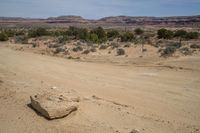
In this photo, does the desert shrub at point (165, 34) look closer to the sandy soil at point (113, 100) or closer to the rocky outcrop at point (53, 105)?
the sandy soil at point (113, 100)

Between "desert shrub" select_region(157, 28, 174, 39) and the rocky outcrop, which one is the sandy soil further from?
"desert shrub" select_region(157, 28, 174, 39)

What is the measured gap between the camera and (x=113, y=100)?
10.1m

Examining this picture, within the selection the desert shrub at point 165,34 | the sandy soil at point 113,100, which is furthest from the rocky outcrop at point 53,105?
the desert shrub at point 165,34

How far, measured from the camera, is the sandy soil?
299 inches

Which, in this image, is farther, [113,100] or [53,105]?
[113,100]

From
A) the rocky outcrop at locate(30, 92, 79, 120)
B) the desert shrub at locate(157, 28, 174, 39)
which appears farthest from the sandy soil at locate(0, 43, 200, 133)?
the desert shrub at locate(157, 28, 174, 39)

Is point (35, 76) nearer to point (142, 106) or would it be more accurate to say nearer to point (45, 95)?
point (45, 95)

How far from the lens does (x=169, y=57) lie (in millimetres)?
21406

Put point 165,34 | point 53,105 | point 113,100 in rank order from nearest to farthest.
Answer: point 53,105, point 113,100, point 165,34

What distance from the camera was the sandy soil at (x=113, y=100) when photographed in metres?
7.59

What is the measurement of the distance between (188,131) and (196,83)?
6.25 m

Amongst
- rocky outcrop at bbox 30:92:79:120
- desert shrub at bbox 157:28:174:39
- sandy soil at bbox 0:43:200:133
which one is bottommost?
sandy soil at bbox 0:43:200:133

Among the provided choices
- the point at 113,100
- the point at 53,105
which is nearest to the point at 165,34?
the point at 113,100

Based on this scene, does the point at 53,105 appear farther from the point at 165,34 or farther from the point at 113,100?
the point at 165,34
